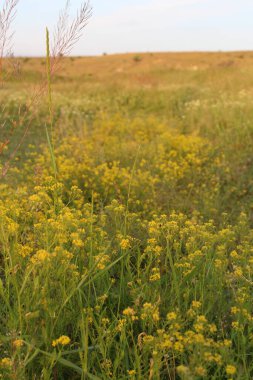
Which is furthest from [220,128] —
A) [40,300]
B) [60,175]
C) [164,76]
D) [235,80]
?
[164,76]

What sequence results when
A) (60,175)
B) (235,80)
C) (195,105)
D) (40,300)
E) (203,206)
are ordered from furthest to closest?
(235,80) < (195,105) < (60,175) < (203,206) < (40,300)

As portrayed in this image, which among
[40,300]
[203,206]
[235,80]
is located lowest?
[203,206]

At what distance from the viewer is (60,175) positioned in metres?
4.67

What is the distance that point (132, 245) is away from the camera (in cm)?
290

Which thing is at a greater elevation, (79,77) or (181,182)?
(79,77)

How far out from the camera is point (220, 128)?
24.5 feet

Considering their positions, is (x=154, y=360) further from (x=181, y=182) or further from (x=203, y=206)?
(x=181, y=182)

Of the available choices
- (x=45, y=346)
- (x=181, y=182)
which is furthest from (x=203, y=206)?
(x=45, y=346)

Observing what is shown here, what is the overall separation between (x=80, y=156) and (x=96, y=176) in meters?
0.66

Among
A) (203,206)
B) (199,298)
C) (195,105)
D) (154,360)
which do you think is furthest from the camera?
(195,105)

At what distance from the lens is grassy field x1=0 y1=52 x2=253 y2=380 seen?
5.83ft

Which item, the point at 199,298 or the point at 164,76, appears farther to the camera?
the point at 164,76

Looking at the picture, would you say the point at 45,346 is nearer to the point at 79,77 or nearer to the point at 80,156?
the point at 80,156

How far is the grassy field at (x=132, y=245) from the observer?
5.83 feet
